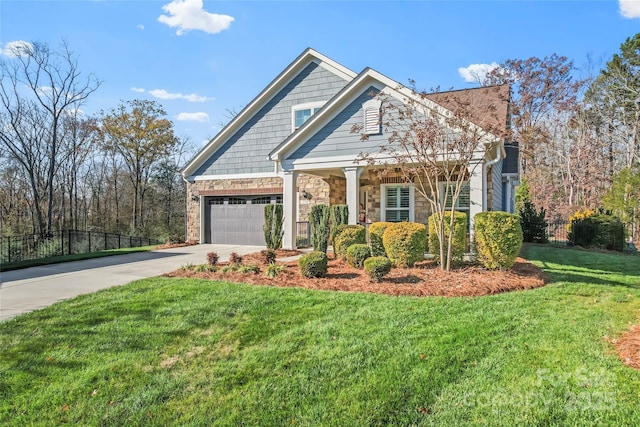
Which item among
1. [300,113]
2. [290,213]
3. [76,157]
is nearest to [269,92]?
[300,113]

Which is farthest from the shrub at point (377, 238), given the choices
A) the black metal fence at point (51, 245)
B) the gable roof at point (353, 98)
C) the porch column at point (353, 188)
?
the black metal fence at point (51, 245)

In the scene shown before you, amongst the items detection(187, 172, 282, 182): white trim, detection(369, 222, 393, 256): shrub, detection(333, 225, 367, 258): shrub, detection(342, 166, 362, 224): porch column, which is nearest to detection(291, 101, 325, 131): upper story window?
detection(187, 172, 282, 182): white trim

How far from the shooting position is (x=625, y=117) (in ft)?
75.7

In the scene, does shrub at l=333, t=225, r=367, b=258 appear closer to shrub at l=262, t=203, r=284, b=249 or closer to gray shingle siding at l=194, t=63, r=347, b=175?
shrub at l=262, t=203, r=284, b=249

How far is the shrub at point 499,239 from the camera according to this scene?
23.5 ft

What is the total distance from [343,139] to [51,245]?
43.6 ft

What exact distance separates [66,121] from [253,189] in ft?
47.0

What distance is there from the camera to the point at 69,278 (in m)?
7.46

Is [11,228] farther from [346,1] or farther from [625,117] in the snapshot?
[625,117]

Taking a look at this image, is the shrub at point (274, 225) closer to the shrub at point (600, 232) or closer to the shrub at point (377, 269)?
the shrub at point (377, 269)

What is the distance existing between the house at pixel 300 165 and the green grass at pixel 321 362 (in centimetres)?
589

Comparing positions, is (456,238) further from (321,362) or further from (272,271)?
(321,362)

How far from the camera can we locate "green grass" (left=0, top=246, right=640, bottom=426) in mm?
2885

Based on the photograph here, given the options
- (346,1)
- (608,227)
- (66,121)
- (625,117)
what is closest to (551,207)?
(625,117)
